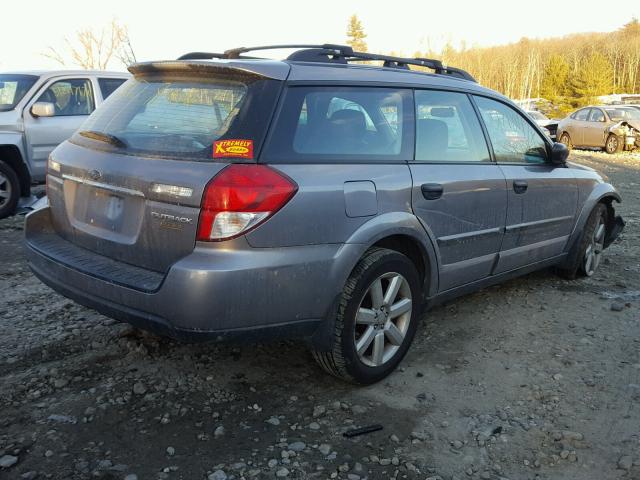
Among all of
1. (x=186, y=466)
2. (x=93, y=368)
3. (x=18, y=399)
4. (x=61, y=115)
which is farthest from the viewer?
(x=61, y=115)

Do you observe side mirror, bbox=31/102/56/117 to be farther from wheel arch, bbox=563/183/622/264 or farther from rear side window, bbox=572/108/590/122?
rear side window, bbox=572/108/590/122

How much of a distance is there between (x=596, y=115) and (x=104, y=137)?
66.1 ft

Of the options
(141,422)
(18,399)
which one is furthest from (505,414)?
(18,399)

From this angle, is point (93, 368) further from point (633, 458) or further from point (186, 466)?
point (633, 458)

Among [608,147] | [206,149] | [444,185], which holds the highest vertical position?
[206,149]

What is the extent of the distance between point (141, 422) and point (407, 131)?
210 centimetres

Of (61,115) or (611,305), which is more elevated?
(61,115)

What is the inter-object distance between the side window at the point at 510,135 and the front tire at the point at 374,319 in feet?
4.27

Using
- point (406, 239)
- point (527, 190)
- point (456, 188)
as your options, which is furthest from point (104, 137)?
point (527, 190)

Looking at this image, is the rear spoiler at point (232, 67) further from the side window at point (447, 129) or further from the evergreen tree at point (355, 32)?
the evergreen tree at point (355, 32)

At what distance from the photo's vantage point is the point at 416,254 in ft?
11.7

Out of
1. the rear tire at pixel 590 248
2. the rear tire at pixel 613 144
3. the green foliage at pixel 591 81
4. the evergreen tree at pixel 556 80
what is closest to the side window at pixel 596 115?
the rear tire at pixel 613 144

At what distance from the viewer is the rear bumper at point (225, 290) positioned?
2.64 m

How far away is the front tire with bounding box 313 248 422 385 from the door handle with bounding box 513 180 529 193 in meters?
1.15
